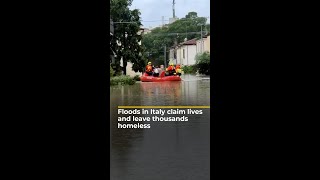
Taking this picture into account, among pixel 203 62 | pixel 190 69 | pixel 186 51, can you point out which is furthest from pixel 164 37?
pixel 203 62

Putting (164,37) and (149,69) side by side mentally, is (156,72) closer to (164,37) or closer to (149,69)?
(149,69)

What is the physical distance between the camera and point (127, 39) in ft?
14.7

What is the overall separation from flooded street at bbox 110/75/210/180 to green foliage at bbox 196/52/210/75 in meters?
0.08

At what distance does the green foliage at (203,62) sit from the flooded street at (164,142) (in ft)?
0.25

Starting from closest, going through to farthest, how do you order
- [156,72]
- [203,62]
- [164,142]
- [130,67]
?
[203,62] < [164,142] < [130,67] < [156,72]

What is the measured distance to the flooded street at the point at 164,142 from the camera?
419 centimetres

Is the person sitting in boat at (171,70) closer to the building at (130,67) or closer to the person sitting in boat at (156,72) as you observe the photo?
the person sitting in boat at (156,72)

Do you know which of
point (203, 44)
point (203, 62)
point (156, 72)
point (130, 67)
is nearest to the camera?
point (203, 44)

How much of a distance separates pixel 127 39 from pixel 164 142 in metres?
0.89
